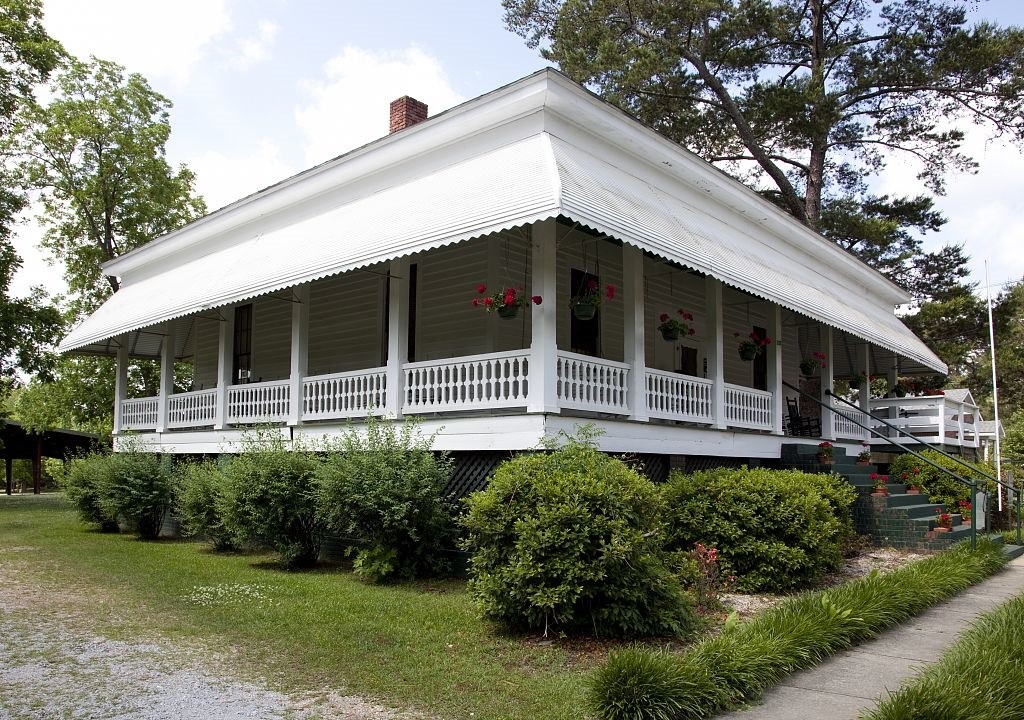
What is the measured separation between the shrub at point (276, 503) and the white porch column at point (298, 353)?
1.61 meters

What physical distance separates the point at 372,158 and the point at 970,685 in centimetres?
1118

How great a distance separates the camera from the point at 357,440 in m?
10.7

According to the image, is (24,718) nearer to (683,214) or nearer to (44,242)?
(683,214)

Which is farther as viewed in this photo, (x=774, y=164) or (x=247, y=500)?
(x=774, y=164)

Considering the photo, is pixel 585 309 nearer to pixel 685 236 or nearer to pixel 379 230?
pixel 685 236

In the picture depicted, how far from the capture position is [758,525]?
1012 cm

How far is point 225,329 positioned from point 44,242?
2383 cm

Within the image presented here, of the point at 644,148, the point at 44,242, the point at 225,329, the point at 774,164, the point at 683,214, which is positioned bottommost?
the point at 225,329

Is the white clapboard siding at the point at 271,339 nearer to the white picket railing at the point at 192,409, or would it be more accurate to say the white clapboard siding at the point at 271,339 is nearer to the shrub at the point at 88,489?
the white picket railing at the point at 192,409

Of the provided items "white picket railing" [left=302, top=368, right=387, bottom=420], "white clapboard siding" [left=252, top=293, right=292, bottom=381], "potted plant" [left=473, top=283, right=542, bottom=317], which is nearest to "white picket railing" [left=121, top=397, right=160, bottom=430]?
"white clapboard siding" [left=252, top=293, right=292, bottom=381]

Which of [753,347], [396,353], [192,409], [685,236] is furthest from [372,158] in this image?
[753,347]

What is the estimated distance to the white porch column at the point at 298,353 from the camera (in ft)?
44.2

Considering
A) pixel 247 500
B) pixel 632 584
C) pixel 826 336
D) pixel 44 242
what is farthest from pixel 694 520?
pixel 44 242

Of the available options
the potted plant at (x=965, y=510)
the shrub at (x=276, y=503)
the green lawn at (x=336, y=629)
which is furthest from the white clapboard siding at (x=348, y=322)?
the potted plant at (x=965, y=510)
